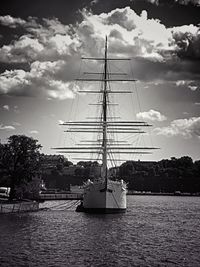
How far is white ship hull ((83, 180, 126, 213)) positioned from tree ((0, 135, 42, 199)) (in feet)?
44.4

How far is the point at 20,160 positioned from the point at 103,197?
20.2 m

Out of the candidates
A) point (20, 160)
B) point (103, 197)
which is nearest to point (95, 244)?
point (103, 197)

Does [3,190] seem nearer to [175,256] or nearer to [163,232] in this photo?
[163,232]

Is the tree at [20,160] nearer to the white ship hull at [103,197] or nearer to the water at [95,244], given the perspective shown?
the white ship hull at [103,197]

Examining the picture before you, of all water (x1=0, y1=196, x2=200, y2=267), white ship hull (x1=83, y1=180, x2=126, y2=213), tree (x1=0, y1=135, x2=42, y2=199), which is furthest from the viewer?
tree (x1=0, y1=135, x2=42, y2=199)

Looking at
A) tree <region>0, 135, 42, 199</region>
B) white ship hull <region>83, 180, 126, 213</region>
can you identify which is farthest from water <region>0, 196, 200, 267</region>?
tree <region>0, 135, 42, 199</region>

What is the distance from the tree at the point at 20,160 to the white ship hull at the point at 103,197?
13.5m

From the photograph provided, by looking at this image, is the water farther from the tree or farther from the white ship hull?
the tree

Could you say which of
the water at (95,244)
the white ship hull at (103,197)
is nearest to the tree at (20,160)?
the white ship hull at (103,197)

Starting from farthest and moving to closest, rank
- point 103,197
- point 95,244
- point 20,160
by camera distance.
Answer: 1. point 20,160
2. point 103,197
3. point 95,244

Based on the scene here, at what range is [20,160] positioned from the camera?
248 feet

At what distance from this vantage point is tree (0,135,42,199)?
244 feet

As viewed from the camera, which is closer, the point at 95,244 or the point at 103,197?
the point at 95,244

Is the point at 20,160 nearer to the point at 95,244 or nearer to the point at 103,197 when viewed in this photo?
the point at 103,197
